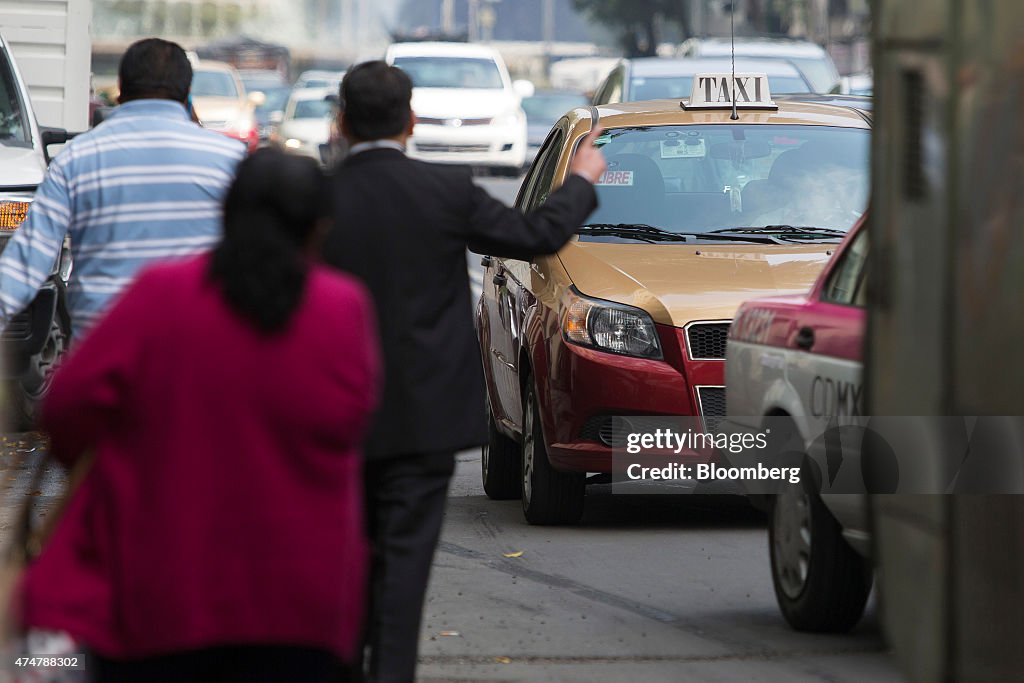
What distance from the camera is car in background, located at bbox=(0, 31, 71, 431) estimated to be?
415 inches

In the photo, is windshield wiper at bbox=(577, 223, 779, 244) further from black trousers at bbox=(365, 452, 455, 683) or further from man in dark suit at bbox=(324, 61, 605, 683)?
black trousers at bbox=(365, 452, 455, 683)

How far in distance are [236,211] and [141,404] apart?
36cm

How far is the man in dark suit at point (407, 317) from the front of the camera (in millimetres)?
4594

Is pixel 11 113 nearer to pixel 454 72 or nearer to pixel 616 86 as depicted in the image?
pixel 616 86

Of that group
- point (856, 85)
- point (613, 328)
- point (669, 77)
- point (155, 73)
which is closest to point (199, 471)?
point (155, 73)

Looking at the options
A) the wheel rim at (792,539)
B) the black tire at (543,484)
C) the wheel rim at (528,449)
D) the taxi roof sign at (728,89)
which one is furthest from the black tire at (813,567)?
the taxi roof sign at (728,89)

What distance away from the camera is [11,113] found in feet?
38.3

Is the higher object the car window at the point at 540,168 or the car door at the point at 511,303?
the car window at the point at 540,168

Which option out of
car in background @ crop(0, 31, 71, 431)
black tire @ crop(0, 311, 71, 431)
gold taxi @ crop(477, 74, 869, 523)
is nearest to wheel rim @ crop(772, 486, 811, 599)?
gold taxi @ crop(477, 74, 869, 523)

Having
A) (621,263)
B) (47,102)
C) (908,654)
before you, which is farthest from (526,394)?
(47,102)

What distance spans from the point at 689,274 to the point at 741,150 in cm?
104

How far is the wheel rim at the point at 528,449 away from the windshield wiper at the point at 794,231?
1.11m

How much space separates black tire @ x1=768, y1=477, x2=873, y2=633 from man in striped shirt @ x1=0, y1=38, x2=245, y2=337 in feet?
6.53

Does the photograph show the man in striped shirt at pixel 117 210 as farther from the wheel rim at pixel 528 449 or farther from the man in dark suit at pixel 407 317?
the wheel rim at pixel 528 449
